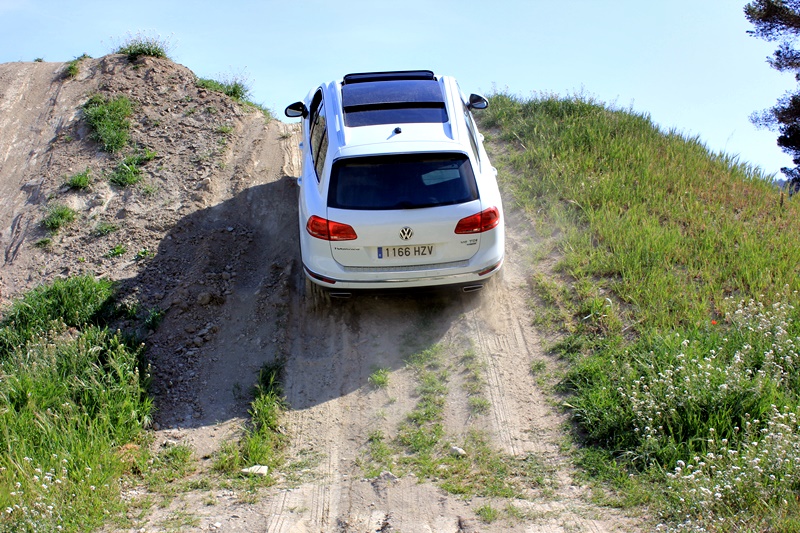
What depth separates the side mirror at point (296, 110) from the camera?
9.75 meters

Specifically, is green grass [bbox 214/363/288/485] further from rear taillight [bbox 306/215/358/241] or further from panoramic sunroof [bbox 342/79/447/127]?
panoramic sunroof [bbox 342/79/447/127]

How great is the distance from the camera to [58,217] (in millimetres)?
10383

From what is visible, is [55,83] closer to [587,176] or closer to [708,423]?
[587,176]

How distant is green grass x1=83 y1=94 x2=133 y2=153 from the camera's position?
11695 mm

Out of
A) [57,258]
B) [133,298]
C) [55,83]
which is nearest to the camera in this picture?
[133,298]

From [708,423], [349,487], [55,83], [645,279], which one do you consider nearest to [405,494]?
[349,487]

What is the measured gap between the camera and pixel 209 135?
1205cm

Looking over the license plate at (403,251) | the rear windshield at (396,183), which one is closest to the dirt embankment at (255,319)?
the license plate at (403,251)

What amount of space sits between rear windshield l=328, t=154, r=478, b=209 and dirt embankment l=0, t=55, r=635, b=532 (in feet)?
Result: 4.67

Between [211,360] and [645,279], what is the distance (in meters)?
4.56

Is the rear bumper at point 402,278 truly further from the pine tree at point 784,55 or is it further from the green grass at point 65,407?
the pine tree at point 784,55

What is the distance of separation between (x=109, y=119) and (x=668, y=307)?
29.7 feet

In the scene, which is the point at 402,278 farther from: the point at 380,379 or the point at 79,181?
the point at 79,181

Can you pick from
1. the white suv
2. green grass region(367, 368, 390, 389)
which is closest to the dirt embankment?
green grass region(367, 368, 390, 389)
